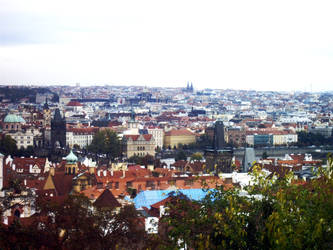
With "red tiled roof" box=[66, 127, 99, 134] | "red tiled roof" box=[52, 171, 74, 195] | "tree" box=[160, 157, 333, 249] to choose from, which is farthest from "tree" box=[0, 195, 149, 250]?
"red tiled roof" box=[66, 127, 99, 134]

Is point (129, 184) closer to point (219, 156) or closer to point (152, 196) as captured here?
point (152, 196)

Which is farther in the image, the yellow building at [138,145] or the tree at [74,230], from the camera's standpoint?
the yellow building at [138,145]

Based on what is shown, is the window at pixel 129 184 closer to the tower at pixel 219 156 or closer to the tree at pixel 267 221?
the tower at pixel 219 156

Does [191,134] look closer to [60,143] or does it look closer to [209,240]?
[60,143]

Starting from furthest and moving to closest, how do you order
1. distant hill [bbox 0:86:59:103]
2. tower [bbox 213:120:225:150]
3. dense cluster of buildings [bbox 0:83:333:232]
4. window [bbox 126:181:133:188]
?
distant hill [bbox 0:86:59:103], tower [bbox 213:120:225:150], window [bbox 126:181:133:188], dense cluster of buildings [bbox 0:83:333:232]

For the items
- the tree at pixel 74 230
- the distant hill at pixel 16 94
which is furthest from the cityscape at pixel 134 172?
the distant hill at pixel 16 94

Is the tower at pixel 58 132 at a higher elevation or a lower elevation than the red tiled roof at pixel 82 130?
higher

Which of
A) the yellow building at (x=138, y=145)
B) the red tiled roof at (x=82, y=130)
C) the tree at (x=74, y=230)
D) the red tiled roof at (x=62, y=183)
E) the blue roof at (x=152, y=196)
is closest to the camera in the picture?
the tree at (x=74, y=230)

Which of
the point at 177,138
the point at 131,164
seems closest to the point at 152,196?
the point at 131,164

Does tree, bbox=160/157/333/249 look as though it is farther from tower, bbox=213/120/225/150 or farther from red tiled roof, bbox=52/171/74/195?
tower, bbox=213/120/225/150
